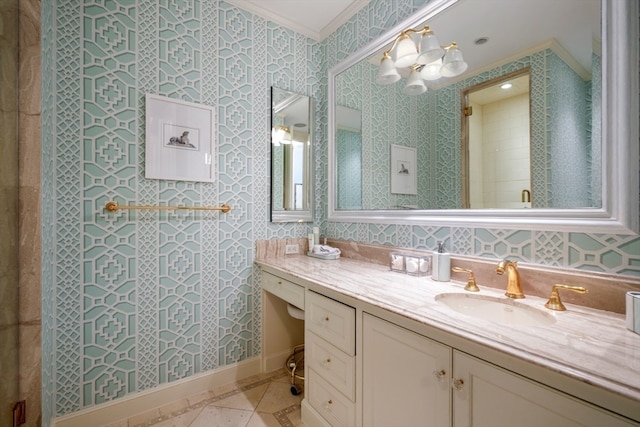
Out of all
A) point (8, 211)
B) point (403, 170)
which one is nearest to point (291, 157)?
point (403, 170)

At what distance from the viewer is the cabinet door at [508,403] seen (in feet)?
1.98

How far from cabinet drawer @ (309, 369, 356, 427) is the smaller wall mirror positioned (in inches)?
44.7

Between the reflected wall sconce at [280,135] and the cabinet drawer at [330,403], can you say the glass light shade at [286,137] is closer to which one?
the reflected wall sconce at [280,135]

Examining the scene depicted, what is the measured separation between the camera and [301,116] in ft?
7.37

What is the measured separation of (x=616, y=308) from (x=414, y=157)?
107cm

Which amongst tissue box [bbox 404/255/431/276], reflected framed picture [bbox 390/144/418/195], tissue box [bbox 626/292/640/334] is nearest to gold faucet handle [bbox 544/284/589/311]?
A: tissue box [bbox 626/292/640/334]

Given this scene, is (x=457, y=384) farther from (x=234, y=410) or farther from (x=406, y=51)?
(x=406, y=51)

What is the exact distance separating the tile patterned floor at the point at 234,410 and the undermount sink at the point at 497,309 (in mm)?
1095

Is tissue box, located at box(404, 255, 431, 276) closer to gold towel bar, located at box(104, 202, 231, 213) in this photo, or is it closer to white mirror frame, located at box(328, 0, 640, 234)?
white mirror frame, located at box(328, 0, 640, 234)

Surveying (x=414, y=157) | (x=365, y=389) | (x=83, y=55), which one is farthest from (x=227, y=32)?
(x=365, y=389)

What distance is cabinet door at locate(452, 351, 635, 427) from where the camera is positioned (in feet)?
1.98

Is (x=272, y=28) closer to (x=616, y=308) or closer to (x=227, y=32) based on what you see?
(x=227, y=32)

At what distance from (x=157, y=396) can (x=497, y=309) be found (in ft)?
6.31

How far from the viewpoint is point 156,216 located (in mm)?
1663
